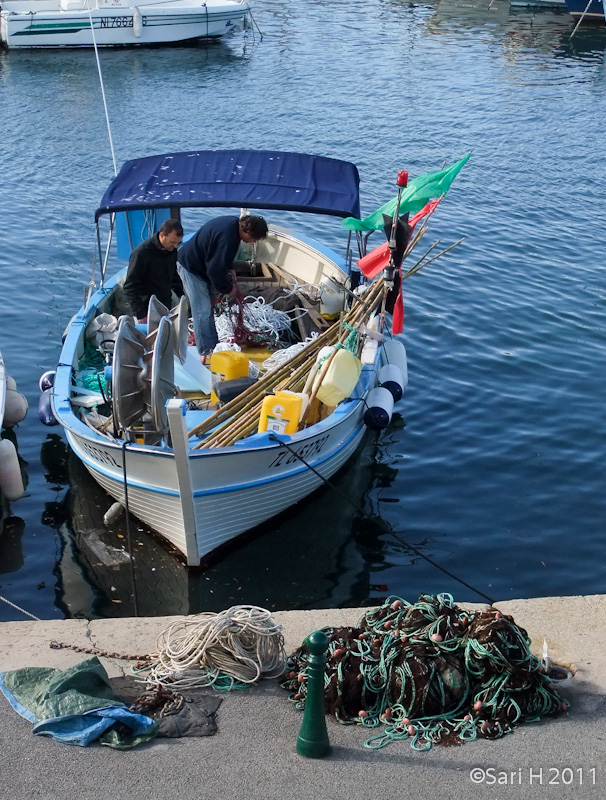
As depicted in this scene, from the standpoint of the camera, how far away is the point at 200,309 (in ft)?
31.2

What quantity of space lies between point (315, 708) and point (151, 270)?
19.7 feet

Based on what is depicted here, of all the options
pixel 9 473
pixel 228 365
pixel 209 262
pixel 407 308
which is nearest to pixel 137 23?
pixel 407 308

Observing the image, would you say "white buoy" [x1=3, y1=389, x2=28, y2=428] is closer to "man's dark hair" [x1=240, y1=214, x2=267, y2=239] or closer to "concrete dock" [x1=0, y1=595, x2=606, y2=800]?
"man's dark hair" [x1=240, y1=214, x2=267, y2=239]

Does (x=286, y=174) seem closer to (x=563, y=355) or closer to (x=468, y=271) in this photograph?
(x=563, y=355)

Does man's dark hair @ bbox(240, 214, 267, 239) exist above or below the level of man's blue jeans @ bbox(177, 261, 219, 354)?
above

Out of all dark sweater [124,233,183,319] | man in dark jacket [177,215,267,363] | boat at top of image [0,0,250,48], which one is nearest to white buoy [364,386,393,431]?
man in dark jacket [177,215,267,363]

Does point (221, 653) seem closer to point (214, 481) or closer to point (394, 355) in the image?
point (214, 481)

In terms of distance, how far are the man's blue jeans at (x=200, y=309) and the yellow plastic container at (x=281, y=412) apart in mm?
1874

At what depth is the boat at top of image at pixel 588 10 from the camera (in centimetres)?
4159

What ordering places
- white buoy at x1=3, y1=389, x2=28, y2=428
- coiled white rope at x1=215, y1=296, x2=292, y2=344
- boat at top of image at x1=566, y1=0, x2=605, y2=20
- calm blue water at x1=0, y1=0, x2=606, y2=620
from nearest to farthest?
calm blue water at x1=0, y1=0, x2=606, y2=620 → white buoy at x1=3, y1=389, x2=28, y2=428 → coiled white rope at x1=215, y1=296, x2=292, y2=344 → boat at top of image at x1=566, y1=0, x2=605, y2=20

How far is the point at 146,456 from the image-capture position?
7371 mm

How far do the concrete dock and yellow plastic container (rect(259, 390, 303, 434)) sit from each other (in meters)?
2.94

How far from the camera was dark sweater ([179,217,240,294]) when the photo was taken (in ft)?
29.6

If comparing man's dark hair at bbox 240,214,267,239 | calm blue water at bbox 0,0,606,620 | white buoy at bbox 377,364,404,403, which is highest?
man's dark hair at bbox 240,214,267,239
